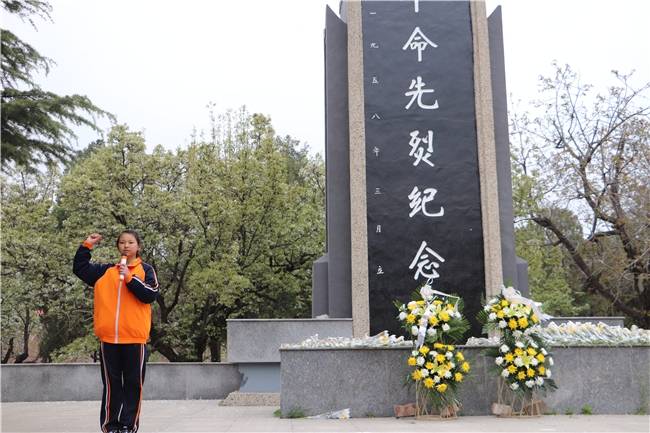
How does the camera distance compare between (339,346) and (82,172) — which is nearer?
(339,346)

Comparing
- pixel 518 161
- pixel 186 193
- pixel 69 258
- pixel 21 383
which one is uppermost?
pixel 518 161

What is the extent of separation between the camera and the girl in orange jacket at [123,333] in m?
4.07

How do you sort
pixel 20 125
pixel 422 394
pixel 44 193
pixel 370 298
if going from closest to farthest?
1. pixel 20 125
2. pixel 422 394
3. pixel 370 298
4. pixel 44 193

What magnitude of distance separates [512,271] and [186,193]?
8.98 meters

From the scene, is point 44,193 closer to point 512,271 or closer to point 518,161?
point 518,161

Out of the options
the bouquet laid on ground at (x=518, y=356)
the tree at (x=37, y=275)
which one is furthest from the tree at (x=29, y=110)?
the tree at (x=37, y=275)

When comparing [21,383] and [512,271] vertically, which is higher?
[512,271]

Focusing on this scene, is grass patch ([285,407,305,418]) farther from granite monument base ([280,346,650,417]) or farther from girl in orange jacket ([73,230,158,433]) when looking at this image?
girl in orange jacket ([73,230,158,433])

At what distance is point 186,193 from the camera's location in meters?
15.5

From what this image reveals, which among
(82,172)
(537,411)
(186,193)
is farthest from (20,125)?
(82,172)

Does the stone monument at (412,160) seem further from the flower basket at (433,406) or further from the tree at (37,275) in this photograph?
the tree at (37,275)

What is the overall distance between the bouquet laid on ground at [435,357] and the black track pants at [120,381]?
2.58m

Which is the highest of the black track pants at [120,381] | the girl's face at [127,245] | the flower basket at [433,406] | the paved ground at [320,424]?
the girl's face at [127,245]

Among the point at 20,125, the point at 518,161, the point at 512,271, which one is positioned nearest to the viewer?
the point at 20,125
